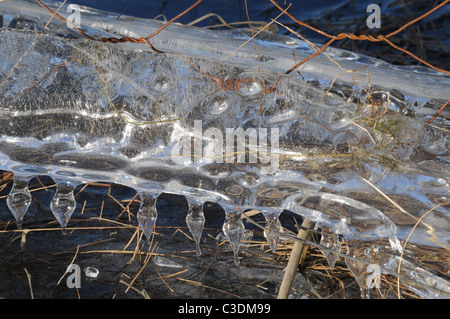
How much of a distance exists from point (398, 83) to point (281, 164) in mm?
514

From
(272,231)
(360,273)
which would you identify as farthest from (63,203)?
(360,273)

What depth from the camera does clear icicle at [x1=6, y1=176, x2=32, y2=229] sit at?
1.53 meters

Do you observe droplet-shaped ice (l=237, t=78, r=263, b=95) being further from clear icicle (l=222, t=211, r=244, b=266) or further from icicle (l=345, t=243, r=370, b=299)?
icicle (l=345, t=243, r=370, b=299)

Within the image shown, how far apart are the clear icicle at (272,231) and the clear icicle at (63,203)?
0.54 meters

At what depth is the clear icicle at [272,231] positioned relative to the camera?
4.76ft

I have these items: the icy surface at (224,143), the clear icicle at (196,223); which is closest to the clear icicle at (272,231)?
the icy surface at (224,143)

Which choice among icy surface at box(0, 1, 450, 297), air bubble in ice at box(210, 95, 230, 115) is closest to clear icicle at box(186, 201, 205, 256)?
icy surface at box(0, 1, 450, 297)

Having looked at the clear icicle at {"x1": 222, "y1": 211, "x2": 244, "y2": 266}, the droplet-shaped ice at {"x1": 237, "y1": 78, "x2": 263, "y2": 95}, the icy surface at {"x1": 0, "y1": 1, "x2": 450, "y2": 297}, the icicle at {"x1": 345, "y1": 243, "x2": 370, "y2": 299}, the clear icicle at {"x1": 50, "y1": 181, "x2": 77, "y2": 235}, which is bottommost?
the icicle at {"x1": 345, "y1": 243, "x2": 370, "y2": 299}

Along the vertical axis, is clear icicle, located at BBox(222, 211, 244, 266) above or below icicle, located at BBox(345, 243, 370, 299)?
above

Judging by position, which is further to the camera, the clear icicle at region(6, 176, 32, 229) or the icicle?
the clear icicle at region(6, 176, 32, 229)

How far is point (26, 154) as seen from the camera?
60.8 inches

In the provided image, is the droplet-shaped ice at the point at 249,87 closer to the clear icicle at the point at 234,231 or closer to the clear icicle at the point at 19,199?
the clear icicle at the point at 234,231
